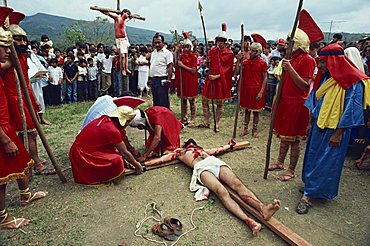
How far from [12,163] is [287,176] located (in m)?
3.74

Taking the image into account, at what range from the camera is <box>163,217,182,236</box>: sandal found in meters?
3.13

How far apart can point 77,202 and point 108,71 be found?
26.3ft

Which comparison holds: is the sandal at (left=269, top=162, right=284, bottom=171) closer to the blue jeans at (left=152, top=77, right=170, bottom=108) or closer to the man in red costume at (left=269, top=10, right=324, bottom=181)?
the man in red costume at (left=269, top=10, right=324, bottom=181)

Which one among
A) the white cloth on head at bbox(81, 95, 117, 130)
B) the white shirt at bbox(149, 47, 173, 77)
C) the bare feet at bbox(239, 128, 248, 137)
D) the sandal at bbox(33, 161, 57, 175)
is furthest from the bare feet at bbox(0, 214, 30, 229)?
the bare feet at bbox(239, 128, 248, 137)

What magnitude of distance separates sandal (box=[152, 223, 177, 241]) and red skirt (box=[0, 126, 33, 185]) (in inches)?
66.5

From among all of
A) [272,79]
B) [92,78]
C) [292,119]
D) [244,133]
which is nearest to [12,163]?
[292,119]

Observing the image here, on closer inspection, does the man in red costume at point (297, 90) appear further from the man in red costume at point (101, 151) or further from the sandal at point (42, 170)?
the sandal at point (42, 170)

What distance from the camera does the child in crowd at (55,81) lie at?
9607mm

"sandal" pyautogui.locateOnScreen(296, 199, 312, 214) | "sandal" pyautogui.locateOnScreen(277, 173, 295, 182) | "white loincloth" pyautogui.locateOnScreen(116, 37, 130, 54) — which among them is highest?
"white loincloth" pyautogui.locateOnScreen(116, 37, 130, 54)

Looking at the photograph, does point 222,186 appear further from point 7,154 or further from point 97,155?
point 7,154

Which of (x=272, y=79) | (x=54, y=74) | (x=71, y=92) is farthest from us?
(x=71, y=92)

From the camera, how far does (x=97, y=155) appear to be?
13.6 ft

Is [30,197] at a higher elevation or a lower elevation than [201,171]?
lower

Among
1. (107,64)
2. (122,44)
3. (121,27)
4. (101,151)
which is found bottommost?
(101,151)
